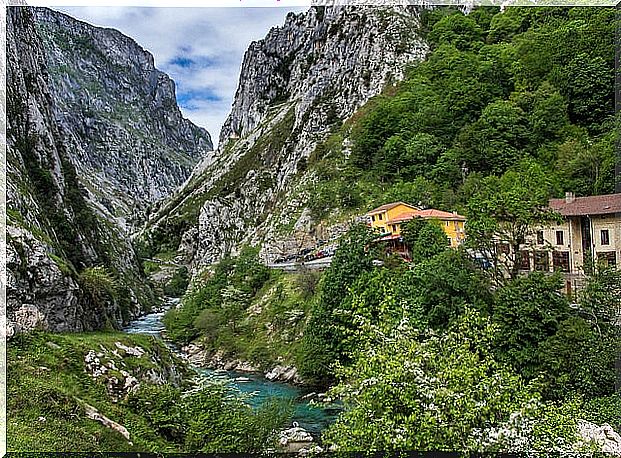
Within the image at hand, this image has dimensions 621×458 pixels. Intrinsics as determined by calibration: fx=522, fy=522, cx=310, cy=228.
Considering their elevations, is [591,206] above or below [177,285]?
above

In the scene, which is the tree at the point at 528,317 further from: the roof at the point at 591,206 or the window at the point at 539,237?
the roof at the point at 591,206

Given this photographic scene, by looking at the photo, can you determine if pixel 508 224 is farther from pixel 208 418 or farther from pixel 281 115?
pixel 281 115

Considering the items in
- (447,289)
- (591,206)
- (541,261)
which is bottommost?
(447,289)

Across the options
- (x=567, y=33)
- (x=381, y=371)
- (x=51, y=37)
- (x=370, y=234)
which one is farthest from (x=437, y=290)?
(x=51, y=37)

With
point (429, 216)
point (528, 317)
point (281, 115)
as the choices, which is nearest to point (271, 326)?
point (429, 216)

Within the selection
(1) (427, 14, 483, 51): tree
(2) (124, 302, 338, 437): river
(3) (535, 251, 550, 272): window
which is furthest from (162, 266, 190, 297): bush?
(3) (535, 251, 550, 272): window

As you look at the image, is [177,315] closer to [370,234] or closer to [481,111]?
[370,234]

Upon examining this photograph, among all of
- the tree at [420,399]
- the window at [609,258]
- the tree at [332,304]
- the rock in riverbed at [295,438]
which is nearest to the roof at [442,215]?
the tree at [332,304]

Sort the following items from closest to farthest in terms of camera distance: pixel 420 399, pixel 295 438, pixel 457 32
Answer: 1. pixel 420 399
2. pixel 295 438
3. pixel 457 32
